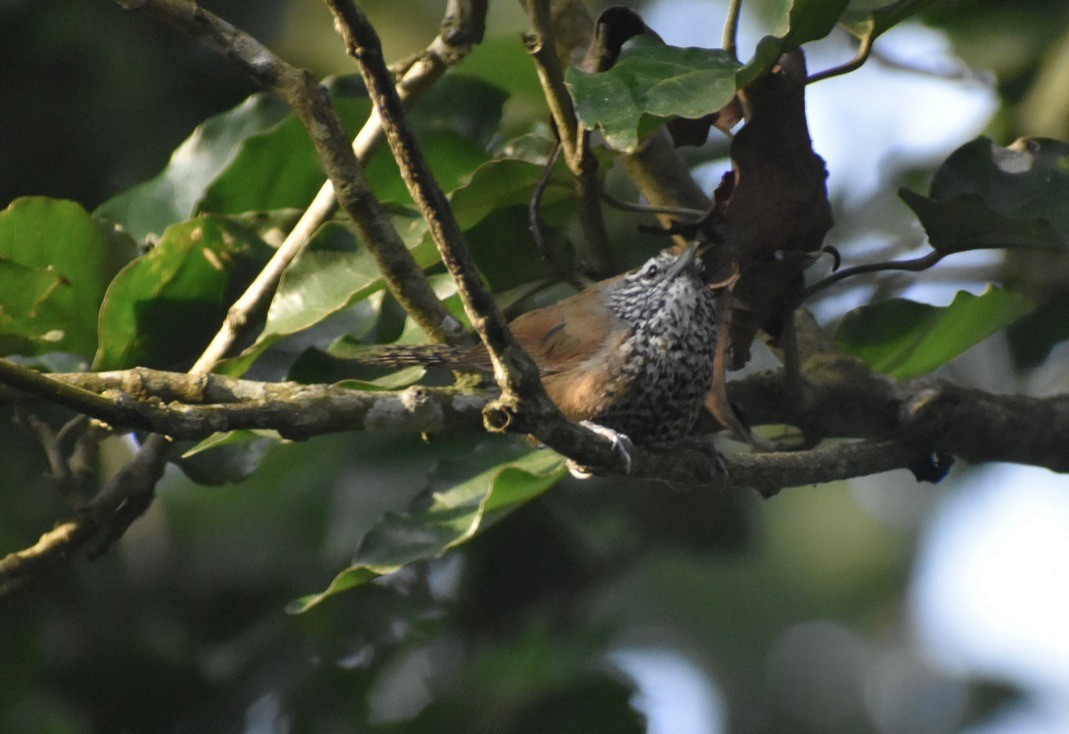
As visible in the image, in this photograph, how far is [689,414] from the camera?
316 centimetres

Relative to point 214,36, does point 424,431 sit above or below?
below

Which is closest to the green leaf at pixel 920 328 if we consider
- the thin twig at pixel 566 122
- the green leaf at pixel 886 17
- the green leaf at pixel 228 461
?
the green leaf at pixel 886 17

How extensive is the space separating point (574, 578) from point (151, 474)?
184cm

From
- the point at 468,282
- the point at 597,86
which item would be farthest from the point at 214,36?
the point at 468,282

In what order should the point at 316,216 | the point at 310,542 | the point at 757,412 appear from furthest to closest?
the point at 310,542 → the point at 757,412 → the point at 316,216

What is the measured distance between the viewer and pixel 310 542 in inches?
173

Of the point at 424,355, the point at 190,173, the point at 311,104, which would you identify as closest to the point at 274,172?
Answer: the point at 190,173

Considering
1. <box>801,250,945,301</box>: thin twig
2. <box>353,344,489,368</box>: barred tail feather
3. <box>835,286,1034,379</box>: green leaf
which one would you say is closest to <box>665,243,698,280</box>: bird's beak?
<box>801,250,945,301</box>: thin twig

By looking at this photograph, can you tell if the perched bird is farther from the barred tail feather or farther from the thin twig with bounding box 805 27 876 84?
the thin twig with bounding box 805 27 876 84

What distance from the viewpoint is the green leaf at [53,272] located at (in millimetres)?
2918

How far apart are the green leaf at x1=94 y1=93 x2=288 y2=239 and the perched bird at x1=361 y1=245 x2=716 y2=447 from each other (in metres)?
0.93

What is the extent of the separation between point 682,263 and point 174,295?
4.64 ft

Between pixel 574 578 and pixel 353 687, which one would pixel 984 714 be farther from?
pixel 353 687

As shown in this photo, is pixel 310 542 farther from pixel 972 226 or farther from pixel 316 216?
pixel 972 226
